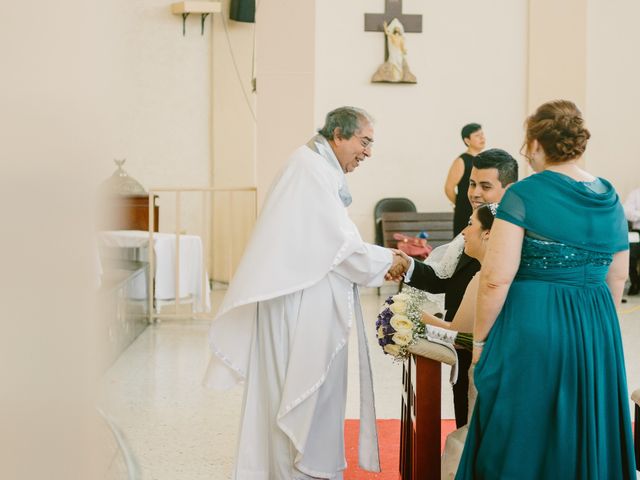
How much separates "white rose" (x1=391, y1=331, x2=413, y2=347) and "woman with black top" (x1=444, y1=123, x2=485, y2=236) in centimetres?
387

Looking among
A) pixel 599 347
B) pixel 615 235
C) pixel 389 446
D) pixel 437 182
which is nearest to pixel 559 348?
pixel 599 347

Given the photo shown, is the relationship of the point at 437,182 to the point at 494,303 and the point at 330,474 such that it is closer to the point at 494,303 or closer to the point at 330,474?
the point at 330,474

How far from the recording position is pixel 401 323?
11.3ft

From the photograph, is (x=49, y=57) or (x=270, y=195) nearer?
(x=49, y=57)

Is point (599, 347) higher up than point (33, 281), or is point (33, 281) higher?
point (33, 281)

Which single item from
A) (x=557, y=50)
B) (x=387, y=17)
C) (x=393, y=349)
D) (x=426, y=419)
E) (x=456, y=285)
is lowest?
(x=426, y=419)

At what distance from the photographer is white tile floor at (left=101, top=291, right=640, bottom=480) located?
15.0ft

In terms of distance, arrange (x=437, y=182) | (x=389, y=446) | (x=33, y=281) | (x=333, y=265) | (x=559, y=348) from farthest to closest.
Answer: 1. (x=437, y=182)
2. (x=389, y=446)
3. (x=333, y=265)
4. (x=559, y=348)
5. (x=33, y=281)

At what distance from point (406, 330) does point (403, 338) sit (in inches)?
1.3

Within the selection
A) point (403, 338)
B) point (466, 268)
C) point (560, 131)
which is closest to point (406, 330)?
point (403, 338)

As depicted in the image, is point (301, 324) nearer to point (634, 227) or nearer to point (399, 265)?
point (399, 265)

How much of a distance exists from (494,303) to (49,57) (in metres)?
2.73

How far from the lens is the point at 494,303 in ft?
9.56

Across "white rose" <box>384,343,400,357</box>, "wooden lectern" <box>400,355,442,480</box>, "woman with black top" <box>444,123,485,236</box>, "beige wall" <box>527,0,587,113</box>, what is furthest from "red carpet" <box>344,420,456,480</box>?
"beige wall" <box>527,0,587,113</box>
